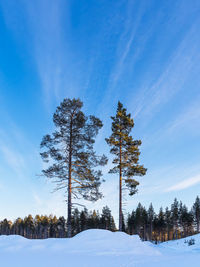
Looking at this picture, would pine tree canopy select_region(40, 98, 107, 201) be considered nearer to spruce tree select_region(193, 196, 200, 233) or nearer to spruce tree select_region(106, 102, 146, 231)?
spruce tree select_region(106, 102, 146, 231)

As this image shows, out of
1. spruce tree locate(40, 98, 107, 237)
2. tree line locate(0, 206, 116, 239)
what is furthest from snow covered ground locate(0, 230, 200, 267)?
tree line locate(0, 206, 116, 239)

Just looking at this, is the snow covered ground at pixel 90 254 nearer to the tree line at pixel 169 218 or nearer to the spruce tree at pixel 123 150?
the spruce tree at pixel 123 150

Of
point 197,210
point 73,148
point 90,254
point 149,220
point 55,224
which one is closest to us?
point 90,254

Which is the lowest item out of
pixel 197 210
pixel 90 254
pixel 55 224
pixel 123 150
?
pixel 55 224

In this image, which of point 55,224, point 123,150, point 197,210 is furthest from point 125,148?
point 55,224

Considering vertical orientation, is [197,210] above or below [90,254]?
below

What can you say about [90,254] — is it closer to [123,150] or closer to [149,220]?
[123,150]

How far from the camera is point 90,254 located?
213 inches

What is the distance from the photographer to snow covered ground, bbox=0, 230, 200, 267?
4.36 m

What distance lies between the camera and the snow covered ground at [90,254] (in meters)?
4.36

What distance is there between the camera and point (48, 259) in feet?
15.0

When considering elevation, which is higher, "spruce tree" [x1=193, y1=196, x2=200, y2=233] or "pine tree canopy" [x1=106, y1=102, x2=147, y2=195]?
"pine tree canopy" [x1=106, y1=102, x2=147, y2=195]

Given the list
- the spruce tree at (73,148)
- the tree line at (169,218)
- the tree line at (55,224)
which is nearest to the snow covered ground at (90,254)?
the spruce tree at (73,148)

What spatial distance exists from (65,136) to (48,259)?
10.1 meters
